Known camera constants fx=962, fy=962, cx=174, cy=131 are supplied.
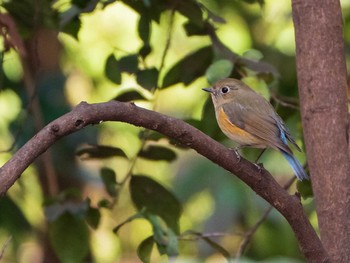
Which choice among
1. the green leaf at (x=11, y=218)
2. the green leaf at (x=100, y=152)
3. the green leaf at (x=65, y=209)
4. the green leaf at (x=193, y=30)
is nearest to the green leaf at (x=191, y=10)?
the green leaf at (x=193, y=30)

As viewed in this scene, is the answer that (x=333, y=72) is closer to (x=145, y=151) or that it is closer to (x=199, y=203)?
(x=145, y=151)

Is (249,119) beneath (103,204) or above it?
above

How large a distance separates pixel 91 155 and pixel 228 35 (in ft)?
5.06

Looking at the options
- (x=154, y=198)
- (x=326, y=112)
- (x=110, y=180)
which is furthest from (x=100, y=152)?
(x=326, y=112)

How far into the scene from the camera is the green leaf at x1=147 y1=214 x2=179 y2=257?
121 inches

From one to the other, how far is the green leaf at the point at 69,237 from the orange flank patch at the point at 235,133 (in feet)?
1.97

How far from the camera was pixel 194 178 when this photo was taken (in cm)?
420

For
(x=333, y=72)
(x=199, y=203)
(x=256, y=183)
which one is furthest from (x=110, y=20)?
(x=256, y=183)

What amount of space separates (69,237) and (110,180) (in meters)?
0.26

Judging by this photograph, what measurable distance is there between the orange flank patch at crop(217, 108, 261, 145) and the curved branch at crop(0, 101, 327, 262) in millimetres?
719

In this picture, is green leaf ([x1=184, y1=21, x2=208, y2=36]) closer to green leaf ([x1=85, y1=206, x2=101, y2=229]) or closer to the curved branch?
green leaf ([x1=85, y1=206, x2=101, y2=229])

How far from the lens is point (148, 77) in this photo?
3.46 metres

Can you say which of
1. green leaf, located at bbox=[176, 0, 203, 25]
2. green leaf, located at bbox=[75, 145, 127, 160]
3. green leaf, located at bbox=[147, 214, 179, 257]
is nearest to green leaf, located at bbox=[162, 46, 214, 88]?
green leaf, located at bbox=[176, 0, 203, 25]

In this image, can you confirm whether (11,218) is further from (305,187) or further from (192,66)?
(305,187)
